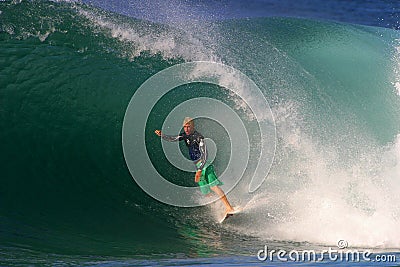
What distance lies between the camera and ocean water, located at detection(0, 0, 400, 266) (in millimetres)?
6094

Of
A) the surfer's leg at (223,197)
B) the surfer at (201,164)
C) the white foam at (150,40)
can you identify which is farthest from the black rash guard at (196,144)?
the white foam at (150,40)

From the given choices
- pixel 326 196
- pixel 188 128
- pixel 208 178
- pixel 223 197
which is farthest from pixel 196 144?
pixel 326 196

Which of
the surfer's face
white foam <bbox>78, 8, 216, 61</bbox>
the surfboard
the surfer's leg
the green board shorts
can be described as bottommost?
the surfboard

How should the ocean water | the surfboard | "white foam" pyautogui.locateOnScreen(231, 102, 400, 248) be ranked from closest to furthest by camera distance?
1. the ocean water
2. "white foam" pyautogui.locateOnScreen(231, 102, 400, 248)
3. the surfboard

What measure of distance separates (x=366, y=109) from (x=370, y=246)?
159 inches

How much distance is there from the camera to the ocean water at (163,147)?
609 centimetres

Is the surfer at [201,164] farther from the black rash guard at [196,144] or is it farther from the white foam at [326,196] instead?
the white foam at [326,196]

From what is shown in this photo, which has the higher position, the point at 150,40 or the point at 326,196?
the point at 150,40

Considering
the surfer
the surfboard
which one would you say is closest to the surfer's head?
the surfer

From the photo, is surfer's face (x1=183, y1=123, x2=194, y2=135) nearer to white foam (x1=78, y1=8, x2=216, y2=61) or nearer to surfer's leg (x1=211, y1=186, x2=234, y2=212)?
surfer's leg (x1=211, y1=186, x2=234, y2=212)

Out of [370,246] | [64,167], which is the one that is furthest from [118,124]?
[370,246]

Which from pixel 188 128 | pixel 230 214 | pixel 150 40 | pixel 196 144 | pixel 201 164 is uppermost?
pixel 150 40

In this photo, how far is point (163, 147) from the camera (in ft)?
25.6

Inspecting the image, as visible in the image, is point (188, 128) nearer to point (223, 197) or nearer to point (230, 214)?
point (223, 197)
